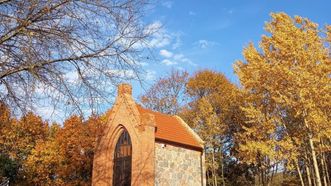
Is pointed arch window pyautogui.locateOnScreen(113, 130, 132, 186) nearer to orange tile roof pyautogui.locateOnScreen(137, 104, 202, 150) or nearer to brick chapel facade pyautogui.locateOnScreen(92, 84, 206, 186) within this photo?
brick chapel facade pyautogui.locateOnScreen(92, 84, 206, 186)

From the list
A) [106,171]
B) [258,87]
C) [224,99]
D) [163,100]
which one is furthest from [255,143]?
[163,100]

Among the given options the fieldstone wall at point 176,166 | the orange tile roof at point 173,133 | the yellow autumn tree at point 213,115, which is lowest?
the fieldstone wall at point 176,166

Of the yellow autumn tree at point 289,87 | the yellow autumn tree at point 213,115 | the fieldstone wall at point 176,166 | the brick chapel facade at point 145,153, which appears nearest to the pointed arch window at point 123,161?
the brick chapel facade at point 145,153

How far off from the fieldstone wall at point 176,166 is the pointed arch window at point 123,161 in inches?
67.7

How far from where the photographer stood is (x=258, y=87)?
65.9ft

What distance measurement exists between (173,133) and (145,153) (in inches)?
119

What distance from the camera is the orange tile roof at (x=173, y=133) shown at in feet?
64.1

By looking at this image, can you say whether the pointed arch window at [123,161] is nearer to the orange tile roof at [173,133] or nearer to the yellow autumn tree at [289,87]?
the orange tile roof at [173,133]

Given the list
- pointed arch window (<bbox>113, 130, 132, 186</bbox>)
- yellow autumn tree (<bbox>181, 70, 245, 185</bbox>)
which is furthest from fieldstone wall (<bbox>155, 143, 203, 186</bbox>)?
yellow autumn tree (<bbox>181, 70, 245, 185</bbox>)

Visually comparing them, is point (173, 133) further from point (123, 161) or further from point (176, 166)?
point (123, 161)

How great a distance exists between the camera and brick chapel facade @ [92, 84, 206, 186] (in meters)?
18.2

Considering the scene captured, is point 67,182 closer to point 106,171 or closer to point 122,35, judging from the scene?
point 106,171

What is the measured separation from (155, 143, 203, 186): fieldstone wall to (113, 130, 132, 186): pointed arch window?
1.72 metres

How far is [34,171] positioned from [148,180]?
1464cm
